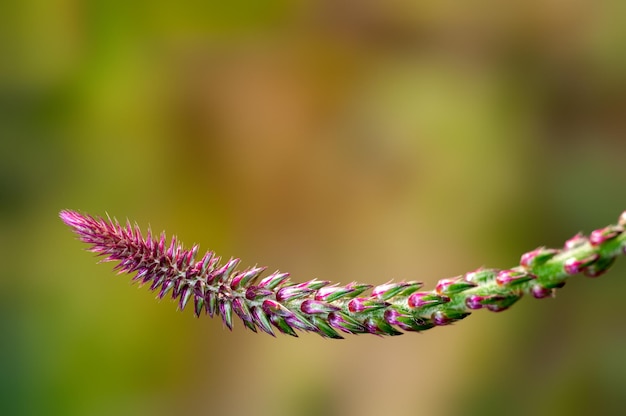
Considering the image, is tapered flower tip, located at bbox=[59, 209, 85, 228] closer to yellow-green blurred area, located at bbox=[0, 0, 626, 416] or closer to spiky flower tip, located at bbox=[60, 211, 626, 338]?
spiky flower tip, located at bbox=[60, 211, 626, 338]

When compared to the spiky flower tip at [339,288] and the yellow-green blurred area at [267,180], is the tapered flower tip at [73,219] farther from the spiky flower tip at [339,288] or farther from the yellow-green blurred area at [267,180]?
the yellow-green blurred area at [267,180]

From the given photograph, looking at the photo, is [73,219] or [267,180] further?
[267,180]

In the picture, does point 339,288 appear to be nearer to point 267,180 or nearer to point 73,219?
point 73,219

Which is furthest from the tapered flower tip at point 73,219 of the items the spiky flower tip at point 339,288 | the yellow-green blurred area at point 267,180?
the yellow-green blurred area at point 267,180

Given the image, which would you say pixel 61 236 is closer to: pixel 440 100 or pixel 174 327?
pixel 174 327

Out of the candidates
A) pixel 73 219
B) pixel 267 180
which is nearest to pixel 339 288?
pixel 73 219

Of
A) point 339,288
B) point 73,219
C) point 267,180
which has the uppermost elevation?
point 267,180

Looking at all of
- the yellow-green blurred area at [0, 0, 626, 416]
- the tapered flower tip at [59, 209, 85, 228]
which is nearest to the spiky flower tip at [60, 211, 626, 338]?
the tapered flower tip at [59, 209, 85, 228]
